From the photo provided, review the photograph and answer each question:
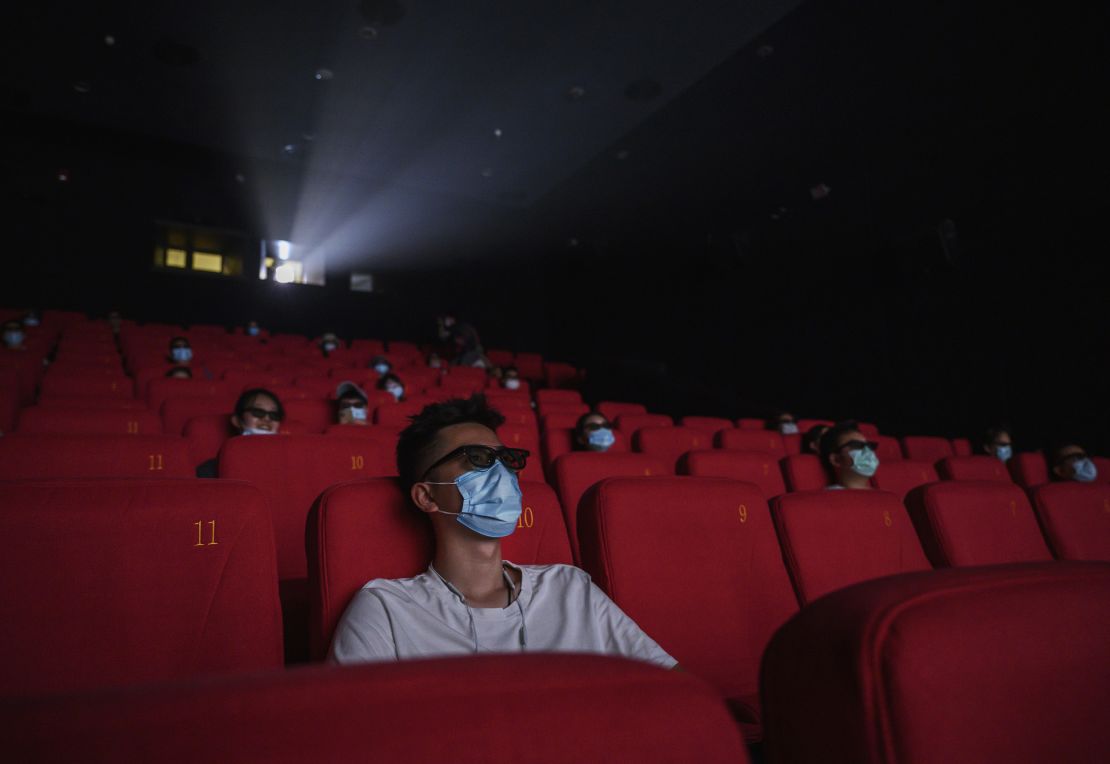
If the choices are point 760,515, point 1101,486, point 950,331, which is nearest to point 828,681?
point 760,515

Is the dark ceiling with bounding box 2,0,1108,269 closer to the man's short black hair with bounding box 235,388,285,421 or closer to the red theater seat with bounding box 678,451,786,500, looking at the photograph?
the red theater seat with bounding box 678,451,786,500

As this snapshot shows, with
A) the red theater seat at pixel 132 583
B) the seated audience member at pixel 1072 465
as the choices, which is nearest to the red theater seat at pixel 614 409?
the seated audience member at pixel 1072 465

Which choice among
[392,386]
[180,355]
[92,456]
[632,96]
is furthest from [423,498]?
[632,96]

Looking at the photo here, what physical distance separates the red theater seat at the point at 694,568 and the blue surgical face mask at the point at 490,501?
0.25 metres

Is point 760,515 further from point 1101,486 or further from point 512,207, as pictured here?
point 512,207

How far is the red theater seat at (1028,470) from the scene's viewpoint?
13.4 ft

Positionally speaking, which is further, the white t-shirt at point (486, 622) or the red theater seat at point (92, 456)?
the red theater seat at point (92, 456)

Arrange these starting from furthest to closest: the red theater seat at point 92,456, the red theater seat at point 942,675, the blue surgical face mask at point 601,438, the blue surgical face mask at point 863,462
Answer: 1. the blue surgical face mask at point 601,438
2. the blue surgical face mask at point 863,462
3. the red theater seat at point 92,456
4. the red theater seat at point 942,675

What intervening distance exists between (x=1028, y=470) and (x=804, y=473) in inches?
91.9

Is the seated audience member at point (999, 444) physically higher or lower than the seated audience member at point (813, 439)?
lower

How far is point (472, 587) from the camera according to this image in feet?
4.33

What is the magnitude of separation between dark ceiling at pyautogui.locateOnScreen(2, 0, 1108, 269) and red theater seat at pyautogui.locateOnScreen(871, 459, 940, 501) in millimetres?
3514

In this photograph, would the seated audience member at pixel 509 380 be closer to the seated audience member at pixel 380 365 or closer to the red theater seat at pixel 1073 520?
the seated audience member at pixel 380 365

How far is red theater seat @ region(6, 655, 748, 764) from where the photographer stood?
10.7 inches
